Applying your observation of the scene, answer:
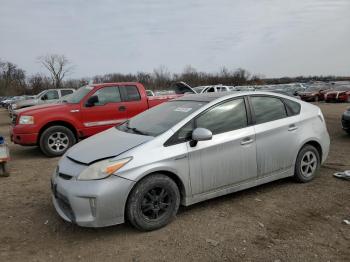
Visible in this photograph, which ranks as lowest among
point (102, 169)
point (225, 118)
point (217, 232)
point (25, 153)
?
point (217, 232)

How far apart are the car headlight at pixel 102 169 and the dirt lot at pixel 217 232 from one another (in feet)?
2.37

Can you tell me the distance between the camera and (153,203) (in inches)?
152

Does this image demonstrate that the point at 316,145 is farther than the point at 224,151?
Yes

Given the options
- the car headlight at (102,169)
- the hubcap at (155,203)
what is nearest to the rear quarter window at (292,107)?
the hubcap at (155,203)

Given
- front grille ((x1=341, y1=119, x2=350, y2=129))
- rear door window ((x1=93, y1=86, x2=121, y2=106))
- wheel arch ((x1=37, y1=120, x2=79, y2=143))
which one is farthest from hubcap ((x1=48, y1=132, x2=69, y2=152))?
front grille ((x1=341, y1=119, x2=350, y2=129))

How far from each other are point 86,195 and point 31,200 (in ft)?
6.50

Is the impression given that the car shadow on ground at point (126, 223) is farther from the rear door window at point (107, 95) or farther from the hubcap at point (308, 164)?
the rear door window at point (107, 95)

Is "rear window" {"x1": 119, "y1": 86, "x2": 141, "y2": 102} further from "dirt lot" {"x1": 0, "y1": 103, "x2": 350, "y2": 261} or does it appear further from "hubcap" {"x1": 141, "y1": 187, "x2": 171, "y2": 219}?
"hubcap" {"x1": 141, "y1": 187, "x2": 171, "y2": 219}

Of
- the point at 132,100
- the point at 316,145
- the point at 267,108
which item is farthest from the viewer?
the point at 132,100

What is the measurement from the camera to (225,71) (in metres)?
86.8

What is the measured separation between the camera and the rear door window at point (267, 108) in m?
4.91

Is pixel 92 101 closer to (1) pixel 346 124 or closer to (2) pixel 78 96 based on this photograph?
(2) pixel 78 96

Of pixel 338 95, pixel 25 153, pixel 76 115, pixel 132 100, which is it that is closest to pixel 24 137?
pixel 25 153

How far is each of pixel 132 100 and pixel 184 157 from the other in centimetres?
542
